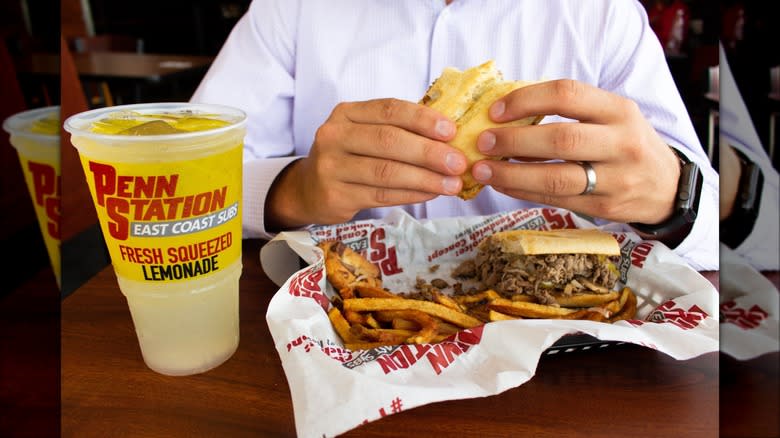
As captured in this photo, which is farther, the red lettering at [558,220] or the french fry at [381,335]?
→ the red lettering at [558,220]

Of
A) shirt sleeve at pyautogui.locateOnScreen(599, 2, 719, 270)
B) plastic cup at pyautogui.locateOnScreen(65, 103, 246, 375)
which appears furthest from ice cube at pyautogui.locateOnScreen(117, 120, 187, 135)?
shirt sleeve at pyautogui.locateOnScreen(599, 2, 719, 270)

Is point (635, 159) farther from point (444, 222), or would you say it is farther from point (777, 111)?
point (777, 111)

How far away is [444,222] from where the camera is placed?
1.45 metres

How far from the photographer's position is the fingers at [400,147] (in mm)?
1031

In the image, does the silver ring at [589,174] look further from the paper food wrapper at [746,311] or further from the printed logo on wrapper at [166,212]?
the paper food wrapper at [746,311]

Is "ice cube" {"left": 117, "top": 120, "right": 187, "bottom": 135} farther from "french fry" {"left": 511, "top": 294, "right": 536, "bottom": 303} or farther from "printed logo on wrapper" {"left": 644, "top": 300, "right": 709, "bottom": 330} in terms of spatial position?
"printed logo on wrapper" {"left": 644, "top": 300, "right": 709, "bottom": 330}

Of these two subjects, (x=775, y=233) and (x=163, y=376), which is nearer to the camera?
(x=775, y=233)

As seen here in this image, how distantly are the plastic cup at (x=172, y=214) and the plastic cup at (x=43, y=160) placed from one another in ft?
0.19

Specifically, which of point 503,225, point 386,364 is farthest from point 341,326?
point 503,225

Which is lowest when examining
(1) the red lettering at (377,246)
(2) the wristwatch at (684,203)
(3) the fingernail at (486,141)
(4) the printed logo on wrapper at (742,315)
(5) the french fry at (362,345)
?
(1) the red lettering at (377,246)

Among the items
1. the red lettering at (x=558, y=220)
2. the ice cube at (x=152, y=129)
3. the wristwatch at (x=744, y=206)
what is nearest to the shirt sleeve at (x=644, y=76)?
the red lettering at (x=558, y=220)

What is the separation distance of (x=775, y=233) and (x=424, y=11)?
169cm

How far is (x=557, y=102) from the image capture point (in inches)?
38.7

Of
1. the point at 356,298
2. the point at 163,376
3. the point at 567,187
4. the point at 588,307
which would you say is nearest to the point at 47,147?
the point at 163,376
